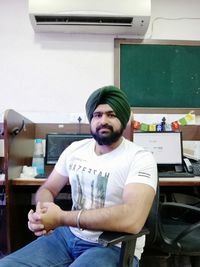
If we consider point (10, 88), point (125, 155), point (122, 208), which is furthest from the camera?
point (10, 88)

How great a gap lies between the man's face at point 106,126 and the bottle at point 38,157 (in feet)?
3.26

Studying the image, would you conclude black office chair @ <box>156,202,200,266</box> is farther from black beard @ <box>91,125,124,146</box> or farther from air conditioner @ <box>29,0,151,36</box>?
air conditioner @ <box>29,0,151,36</box>

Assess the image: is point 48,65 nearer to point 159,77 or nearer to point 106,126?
point 159,77

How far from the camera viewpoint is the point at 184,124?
265cm

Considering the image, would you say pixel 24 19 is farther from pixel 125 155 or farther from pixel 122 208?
pixel 122 208

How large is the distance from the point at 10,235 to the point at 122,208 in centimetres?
103

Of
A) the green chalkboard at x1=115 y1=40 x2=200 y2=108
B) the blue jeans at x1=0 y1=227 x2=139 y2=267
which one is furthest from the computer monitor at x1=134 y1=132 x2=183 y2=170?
the blue jeans at x1=0 y1=227 x2=139 y2=267

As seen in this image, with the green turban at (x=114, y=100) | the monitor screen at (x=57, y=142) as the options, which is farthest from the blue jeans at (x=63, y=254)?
the monitor screen at (x=57, y=142)

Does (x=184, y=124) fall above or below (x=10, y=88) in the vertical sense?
below

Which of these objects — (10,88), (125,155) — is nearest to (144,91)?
(10,88)

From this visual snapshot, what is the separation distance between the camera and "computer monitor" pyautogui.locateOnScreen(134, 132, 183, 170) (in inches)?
95.2

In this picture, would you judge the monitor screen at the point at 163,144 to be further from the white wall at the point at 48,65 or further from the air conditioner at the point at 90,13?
the air conditioner at the point at 90,13

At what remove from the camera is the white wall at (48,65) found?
2.65m

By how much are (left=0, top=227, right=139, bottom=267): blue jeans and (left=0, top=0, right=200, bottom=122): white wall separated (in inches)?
58.2
